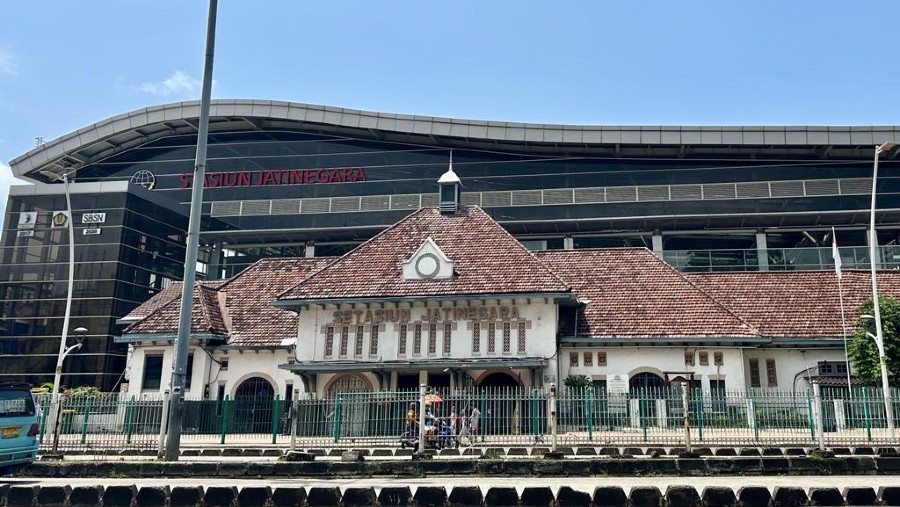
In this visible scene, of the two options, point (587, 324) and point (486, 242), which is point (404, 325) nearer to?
point (486, 242)

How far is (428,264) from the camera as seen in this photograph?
96.2 ft

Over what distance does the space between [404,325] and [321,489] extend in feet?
54.8

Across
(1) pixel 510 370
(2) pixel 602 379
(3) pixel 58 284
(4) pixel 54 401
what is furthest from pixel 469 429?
(3) pixel 58 284

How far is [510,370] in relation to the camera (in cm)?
2811

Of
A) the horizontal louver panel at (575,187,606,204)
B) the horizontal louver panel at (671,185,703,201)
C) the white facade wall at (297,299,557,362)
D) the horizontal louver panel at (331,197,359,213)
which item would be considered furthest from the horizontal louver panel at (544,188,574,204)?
the white facade wall at (297,299,557,362)

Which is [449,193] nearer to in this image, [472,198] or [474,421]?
[474,421]

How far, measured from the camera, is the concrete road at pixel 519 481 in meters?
14.0

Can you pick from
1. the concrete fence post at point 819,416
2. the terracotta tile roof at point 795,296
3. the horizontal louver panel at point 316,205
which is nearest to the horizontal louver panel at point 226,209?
the horizontal louver panel at point 316,205

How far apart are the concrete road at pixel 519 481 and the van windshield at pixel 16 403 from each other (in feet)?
4.85

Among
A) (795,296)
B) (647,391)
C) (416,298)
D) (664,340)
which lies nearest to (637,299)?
(664,340)

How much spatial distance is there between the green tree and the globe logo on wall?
4723cm

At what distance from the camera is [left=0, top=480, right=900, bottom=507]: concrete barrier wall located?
11570mm

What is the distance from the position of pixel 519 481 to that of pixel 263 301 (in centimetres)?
2212

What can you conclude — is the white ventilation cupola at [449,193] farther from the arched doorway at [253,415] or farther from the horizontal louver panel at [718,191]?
the horizontal louver panel at [718,191]
